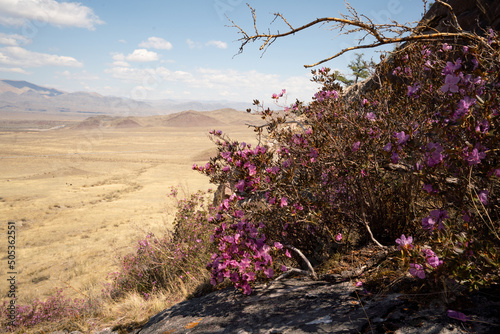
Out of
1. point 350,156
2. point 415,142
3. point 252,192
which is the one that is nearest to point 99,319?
point 252,192

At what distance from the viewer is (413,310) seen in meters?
1.85

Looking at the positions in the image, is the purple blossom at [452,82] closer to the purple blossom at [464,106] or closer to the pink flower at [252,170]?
Answer: the purple blossom at [464,106]

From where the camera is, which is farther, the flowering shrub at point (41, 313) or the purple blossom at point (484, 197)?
the flowering shrub at point (41, 313)

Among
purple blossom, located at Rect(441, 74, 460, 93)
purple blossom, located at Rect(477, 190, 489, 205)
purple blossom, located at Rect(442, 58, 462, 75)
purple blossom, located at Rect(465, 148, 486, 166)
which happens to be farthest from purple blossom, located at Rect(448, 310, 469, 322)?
purple blossom, located at Rect(442, 58, 462, 75)

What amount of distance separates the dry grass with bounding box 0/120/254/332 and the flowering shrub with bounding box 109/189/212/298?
2.24ft

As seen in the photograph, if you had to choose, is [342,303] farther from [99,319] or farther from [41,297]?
[41,297]

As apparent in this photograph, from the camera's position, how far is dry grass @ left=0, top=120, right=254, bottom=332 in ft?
26.0

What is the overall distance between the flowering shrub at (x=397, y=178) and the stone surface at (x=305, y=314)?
9.2 inches

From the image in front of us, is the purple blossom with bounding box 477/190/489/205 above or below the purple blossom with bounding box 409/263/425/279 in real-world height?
above

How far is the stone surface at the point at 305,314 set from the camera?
5.69 feet

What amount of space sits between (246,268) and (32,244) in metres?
11.4

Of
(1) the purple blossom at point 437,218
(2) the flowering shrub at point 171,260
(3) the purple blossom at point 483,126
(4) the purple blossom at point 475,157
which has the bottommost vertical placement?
(2) the flowering shrub at point 171,260

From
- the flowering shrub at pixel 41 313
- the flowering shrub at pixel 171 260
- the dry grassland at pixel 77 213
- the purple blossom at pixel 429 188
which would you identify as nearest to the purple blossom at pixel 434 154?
the purple blossom at pixel 429 188

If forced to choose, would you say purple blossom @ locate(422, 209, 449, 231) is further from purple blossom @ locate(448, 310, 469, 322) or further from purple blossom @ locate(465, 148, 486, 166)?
purple blossom @ locate(448, 310, 469, 322)
